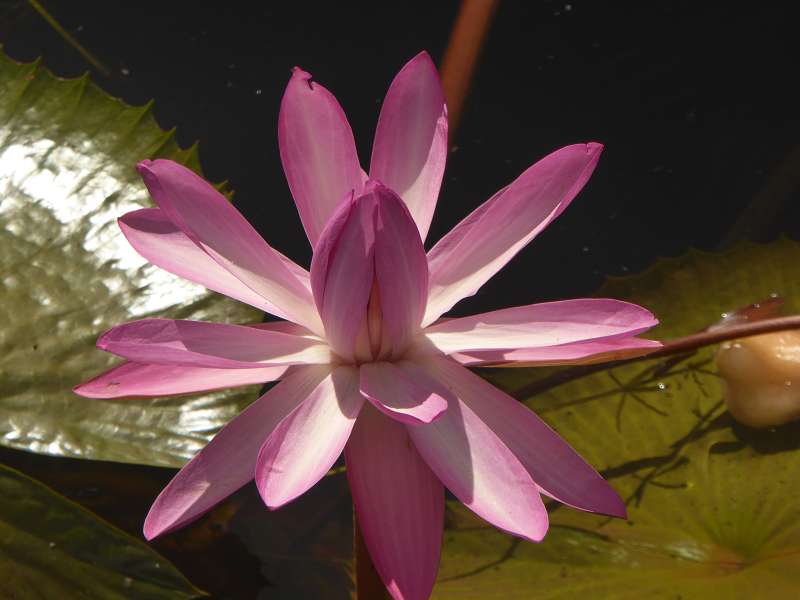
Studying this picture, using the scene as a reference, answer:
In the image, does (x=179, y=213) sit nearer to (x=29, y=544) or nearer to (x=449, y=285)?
(x=449, y=285)

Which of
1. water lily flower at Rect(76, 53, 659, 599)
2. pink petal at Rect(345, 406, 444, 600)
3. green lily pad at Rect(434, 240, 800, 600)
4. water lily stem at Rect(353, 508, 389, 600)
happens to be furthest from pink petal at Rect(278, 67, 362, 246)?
green lily pad at Rect(434, 240, 800, 600)

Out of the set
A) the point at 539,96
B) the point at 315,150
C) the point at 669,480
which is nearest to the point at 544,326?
the point at 315,150

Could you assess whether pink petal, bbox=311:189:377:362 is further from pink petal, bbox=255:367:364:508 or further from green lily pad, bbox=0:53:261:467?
green lily pad, bbox=0:53:261:467

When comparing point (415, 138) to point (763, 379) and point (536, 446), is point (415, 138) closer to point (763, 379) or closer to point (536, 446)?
point (536, 446)

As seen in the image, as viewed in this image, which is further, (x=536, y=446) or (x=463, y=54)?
(x=463, y=54)

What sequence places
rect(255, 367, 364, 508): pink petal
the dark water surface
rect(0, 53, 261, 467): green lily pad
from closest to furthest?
rect(255, 367, 364, 508): pink petal < rect(0, 53, 261, 467): green lily pad < the dark water surface

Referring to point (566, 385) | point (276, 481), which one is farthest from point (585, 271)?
point (276, 481)
